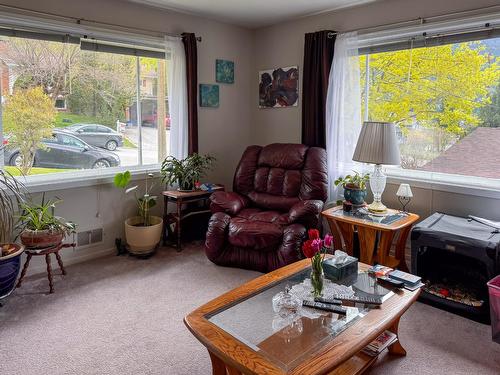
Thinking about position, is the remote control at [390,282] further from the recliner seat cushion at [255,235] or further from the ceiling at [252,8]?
the ceiling at [252,8]

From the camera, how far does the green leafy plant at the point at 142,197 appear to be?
3.52 metres

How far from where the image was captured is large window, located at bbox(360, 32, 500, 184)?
3.04 metres

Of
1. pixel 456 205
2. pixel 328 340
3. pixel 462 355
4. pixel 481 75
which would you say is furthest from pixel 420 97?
pixel 328 340

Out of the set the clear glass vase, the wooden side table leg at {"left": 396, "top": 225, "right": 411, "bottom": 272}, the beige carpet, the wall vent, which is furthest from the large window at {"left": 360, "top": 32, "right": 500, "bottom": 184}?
the wall vent

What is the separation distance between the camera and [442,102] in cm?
326

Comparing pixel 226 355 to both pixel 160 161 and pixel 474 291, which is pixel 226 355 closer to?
pixel 474 291

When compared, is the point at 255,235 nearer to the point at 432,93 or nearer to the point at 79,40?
the point at 432,93

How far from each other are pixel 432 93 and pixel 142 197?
2.90 metres

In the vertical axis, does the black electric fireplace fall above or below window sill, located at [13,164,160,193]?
below

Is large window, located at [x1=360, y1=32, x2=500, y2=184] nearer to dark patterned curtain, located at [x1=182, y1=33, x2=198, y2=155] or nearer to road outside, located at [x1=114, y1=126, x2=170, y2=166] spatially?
dark patterned curtain, located at [x1=182, y1=33, x2=198, y2=155]

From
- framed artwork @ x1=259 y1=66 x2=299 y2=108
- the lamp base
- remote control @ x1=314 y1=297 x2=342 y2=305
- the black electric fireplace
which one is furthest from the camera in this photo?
framed artwork @ x1=259 y1=66 x2=299 y2=108

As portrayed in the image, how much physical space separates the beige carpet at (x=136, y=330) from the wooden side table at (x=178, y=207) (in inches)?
24.0

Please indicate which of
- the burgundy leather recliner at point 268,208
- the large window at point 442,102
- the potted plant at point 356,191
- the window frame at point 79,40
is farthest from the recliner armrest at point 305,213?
the window frame at point 79,40

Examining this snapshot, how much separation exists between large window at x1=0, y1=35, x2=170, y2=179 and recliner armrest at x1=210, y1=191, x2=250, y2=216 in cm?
92
